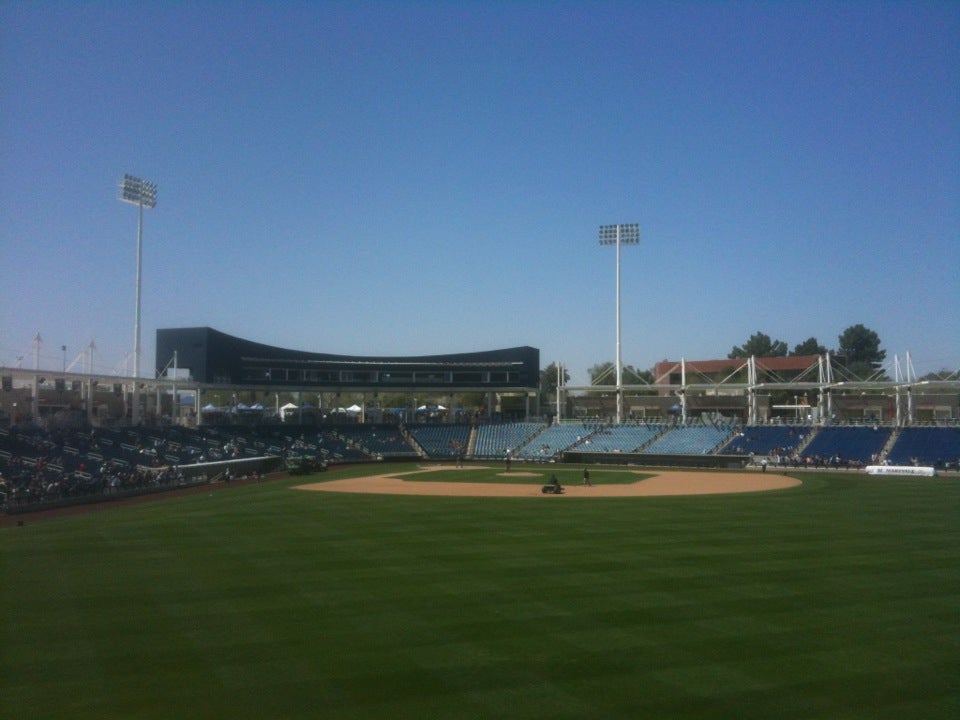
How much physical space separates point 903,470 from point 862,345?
9148cm

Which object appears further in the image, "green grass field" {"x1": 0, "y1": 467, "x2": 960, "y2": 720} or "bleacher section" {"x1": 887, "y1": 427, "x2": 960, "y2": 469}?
"bleacher section" {"x1": 887, "y1": 427, "x2": 960, "y2": 469}

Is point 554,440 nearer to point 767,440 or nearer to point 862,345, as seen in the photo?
point 767,440

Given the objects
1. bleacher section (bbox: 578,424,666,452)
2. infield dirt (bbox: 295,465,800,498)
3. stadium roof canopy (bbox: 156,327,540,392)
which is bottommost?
infield dirt (bbox: 295,465,800,498)

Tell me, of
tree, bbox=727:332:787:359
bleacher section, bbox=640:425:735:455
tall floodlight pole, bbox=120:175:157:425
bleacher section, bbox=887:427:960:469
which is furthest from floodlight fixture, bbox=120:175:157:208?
A: tree, bbox=727:332:787:359

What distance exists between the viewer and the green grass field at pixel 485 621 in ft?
36.6

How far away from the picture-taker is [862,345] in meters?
134

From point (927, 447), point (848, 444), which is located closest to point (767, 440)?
point (848, 444)

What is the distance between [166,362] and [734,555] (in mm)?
61772

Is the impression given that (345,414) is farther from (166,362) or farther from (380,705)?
(380,705)

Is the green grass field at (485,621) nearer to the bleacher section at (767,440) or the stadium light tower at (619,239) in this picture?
the bleacher section at (767,440)

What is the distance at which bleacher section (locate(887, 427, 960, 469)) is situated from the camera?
55.7 m

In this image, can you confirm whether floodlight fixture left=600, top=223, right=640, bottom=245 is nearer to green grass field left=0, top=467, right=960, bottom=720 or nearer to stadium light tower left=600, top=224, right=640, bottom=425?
stadium light tower left=600, top=224, right=640, bottom=425

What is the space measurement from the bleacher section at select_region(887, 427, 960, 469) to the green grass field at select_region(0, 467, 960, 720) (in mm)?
33040

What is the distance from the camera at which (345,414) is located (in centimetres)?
8938
